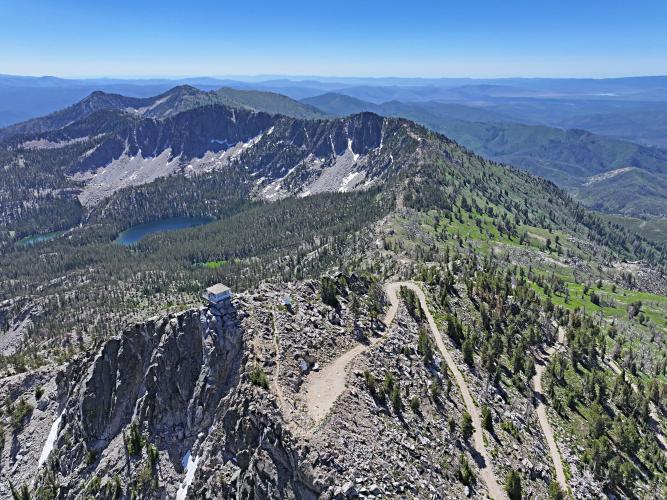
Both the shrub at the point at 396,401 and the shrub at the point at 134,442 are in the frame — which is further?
the shrub at the point at 134,442

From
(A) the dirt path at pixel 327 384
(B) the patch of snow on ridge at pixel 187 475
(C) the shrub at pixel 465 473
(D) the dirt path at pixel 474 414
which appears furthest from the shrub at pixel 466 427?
(B) the patch of snow on ridge at pixel 187 475

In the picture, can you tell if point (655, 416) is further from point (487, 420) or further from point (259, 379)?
point (259, 379)

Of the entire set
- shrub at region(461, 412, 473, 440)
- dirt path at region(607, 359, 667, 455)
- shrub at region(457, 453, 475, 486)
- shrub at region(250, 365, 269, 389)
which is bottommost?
dirt path at region(607, 359, 667, 455)

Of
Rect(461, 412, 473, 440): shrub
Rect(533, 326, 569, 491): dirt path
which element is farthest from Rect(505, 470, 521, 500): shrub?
Rect(533, 326, 569, 491): dirt path

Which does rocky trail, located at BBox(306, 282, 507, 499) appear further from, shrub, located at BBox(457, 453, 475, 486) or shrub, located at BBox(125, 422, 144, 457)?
shrub, located at BBox(125, 422, 144, 457)

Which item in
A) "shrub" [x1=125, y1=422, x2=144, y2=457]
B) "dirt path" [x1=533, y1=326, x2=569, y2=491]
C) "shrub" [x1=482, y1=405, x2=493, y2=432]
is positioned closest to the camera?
"dirt path" [x1=533, y1=326, x2=569, y2=491]

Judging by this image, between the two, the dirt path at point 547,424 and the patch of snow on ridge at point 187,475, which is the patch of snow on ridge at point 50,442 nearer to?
the patch of snow on ridge at point 187,475

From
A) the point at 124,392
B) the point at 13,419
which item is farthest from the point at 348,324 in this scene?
the point at 13,419

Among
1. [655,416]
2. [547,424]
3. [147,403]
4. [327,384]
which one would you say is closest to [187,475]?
[147,403]
